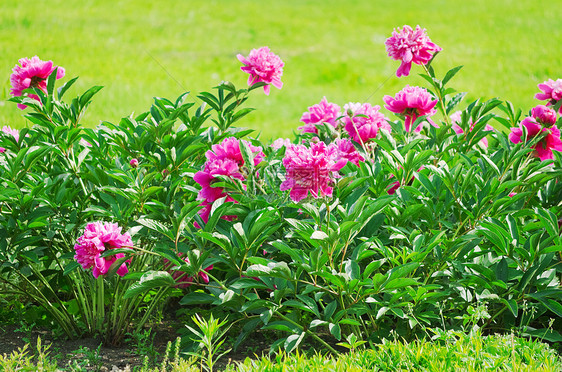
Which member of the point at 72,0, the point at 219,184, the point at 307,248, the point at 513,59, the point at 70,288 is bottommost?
the point at 70,288

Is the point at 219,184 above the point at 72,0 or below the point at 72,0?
below

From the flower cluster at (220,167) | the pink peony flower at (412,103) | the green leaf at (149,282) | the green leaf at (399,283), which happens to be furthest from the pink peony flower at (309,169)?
the pink peony flower at (412,103)

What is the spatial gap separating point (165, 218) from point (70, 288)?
77 centimetres

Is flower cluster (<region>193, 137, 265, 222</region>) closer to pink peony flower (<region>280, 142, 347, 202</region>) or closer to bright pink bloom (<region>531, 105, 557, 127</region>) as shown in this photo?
pink peony flower (<region>280, 142, 347, 202</region>)

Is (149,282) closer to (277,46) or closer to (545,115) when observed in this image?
(545,115)

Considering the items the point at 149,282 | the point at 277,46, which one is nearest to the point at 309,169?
the point at 149,282

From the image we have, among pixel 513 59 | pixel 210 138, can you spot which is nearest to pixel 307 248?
pixel 210 138

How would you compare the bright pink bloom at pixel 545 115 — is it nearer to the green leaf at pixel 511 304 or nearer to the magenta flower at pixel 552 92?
the magenta flower at pixel 552 92

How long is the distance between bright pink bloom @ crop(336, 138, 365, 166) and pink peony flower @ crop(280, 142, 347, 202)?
774mm

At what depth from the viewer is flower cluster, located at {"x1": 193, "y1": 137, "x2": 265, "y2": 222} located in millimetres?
2520

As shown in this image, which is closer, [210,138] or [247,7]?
[210,138]

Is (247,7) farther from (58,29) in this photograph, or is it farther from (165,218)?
(165,218)

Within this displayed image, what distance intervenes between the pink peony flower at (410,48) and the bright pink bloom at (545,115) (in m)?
0.57

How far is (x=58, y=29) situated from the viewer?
11930mm
